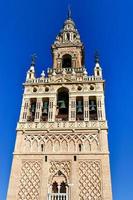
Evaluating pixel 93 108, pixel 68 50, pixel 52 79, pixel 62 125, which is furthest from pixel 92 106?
pixel 68 50

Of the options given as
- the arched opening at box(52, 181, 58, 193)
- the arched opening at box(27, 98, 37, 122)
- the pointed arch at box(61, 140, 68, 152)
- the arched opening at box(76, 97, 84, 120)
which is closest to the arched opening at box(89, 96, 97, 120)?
the arched opening at box(76, 97, 84, 120)

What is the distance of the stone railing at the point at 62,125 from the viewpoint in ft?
67.8

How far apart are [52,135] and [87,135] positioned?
2.25 metres

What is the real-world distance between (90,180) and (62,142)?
308 centimetres

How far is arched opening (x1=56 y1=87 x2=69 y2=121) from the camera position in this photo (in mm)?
22188

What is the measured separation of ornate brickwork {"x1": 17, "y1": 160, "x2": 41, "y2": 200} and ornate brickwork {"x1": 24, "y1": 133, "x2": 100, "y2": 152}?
3.46ft

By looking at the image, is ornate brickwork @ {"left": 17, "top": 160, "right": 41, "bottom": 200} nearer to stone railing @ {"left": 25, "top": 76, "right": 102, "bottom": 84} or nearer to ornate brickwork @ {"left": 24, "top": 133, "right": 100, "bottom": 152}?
ornate brickwork @ {"left": 24, "top": 133, "right": 100, "bottom": 152}

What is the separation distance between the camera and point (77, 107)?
880 inches

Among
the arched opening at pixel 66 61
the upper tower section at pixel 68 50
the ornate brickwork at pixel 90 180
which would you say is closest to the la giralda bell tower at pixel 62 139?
the ornate brickwork at pixel 90 180

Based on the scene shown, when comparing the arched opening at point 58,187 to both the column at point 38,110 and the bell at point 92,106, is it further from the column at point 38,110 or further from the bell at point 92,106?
the bell at point 92,106

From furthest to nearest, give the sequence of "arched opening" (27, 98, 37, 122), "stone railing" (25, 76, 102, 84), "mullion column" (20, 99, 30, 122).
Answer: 1. "stone railing" (25, 76, 102, 84)
2. "arched opening" (27, 98, 37, 122)
3. "mullion column" (20, 99, 30, 122)

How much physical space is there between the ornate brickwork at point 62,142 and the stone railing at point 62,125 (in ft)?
1.87

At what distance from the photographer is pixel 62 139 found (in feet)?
66.4

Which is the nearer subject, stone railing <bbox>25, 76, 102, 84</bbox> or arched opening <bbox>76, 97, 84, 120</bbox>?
arched opening <bbox>76, 97, 84, 120</bbox>
